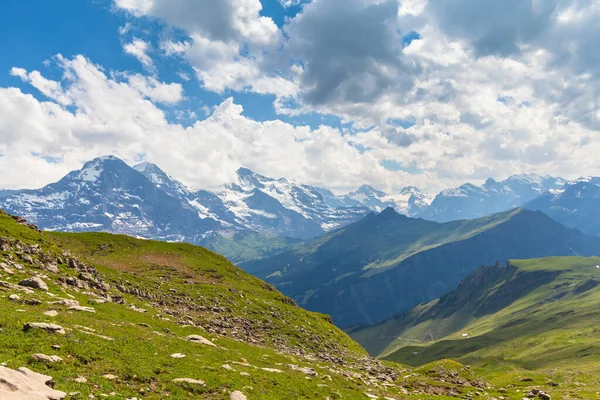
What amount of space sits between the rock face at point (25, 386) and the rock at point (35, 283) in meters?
23.1

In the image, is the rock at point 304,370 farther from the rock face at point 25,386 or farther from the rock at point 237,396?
the rock face at point 25,386

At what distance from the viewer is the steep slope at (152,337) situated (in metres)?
24.0

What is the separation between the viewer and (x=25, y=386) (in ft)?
58.7

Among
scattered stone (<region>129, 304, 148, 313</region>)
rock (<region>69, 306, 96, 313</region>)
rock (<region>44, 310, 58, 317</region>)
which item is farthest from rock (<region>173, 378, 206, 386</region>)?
scattered stone (<region>129, 304, 148, 313</region>)

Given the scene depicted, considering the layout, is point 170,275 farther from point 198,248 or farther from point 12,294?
point 12,294

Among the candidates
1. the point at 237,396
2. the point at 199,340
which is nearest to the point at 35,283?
the point at 199,340

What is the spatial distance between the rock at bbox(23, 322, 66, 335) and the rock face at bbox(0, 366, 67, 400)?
7064 mm

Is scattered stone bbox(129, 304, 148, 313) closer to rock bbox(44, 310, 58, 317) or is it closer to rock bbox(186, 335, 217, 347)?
rock bbox(186, 335, 217, 347)

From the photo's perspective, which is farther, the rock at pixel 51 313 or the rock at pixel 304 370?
the rock at pixel 304 370

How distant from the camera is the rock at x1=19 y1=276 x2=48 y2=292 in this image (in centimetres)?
3869

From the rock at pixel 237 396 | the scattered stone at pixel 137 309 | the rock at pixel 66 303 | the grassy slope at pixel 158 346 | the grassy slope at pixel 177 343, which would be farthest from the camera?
the scattered stone at pixel 137 309

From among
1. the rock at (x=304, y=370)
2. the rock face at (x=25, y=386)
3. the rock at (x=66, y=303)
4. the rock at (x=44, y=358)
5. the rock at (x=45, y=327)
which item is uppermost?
the rock at (x=66, y=303)

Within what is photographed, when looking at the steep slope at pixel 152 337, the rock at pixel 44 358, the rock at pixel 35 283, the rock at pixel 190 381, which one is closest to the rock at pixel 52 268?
the steep slope at pixel 152 337

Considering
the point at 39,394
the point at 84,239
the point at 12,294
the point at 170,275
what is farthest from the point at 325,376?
the point at 84,239
